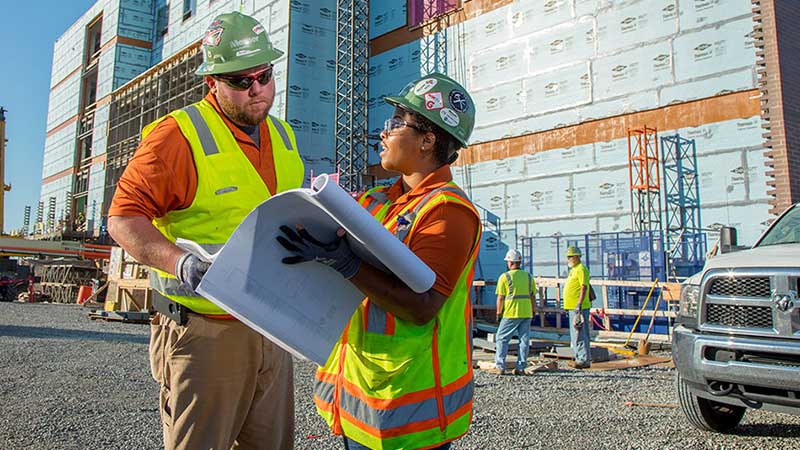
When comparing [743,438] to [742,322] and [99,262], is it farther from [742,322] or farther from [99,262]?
[99,262]

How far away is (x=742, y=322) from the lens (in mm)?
4203

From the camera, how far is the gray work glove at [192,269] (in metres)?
1.68

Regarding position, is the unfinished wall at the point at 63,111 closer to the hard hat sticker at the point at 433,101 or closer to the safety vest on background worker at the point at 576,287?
the safety vest on background worker at the point at 576,287

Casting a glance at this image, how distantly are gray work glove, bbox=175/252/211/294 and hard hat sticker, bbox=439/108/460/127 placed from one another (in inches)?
35.5

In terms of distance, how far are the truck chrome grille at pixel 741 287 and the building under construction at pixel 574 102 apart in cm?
1296

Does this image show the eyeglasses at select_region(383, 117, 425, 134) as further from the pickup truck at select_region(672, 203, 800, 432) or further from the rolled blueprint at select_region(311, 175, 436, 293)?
the pickup truck at select_region(672, 203, 800, 432)

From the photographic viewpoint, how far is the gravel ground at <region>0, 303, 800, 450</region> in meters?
4.86

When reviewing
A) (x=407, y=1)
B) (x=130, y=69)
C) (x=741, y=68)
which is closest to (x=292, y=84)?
(x=407, y=1)

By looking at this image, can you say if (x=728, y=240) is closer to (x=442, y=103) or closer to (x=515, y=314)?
(x=442, y=103)

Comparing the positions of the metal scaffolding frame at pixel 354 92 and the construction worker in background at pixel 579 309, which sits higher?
the metal scaffolding frame at pixel 354 92

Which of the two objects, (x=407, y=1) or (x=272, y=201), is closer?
(x=272, y=201)

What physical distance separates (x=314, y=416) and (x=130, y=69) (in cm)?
4366

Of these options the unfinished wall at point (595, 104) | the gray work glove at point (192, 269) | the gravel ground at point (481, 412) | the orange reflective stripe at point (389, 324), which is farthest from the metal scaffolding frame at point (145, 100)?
the orange reflective stripe at point (389, 324)

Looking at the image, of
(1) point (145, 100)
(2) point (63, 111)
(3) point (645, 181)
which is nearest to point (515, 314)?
(3) point (645, 181)
